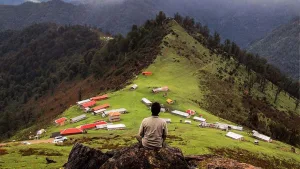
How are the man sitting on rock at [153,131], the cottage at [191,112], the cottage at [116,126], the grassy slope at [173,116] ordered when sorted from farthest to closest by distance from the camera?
the cottage at [191,112]
the cottage at [116,126]
the grassy slope at [173,116]
the man sitting on rock at [153,131]

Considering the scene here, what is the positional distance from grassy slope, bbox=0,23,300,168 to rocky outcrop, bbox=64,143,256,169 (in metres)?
10.9

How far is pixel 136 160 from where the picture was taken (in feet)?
72.7

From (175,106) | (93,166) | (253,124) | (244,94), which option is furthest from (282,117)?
(93,166)

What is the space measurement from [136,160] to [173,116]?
223 feet

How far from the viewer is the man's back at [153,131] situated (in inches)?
859

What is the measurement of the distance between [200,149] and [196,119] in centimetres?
3845

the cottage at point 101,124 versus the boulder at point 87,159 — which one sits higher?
the boulder at point 87,159

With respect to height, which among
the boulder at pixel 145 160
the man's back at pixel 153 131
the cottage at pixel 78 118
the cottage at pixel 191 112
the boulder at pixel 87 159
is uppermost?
the man's back at pixel 153 131

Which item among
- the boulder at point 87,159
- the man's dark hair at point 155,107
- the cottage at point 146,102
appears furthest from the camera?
the cottage at point 146,102

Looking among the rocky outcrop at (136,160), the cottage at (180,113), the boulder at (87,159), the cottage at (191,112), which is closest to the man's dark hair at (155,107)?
the rocky outcrop at (136,160)

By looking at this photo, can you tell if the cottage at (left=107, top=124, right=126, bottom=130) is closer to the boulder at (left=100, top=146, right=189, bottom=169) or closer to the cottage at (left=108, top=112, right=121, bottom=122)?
the cottage at (left=108, top=112, right=121, bottom=122)

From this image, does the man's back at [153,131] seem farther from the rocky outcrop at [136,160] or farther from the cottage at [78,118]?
the cottage at [78,118]

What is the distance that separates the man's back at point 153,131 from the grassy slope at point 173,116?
56.4ft

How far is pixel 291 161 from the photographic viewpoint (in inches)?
2422
